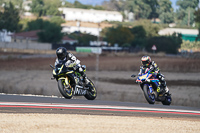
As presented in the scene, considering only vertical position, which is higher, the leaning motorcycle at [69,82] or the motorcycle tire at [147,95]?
the leaning motorcycle at [69,82]

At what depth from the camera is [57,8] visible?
176000 mm

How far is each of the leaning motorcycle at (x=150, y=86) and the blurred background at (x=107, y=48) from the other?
5.44 m

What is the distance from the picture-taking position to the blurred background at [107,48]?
118 ft

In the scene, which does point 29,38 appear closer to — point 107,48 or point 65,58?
point 107,48

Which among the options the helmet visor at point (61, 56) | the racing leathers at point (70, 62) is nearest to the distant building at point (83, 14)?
the racing leathers at point (70, 62)

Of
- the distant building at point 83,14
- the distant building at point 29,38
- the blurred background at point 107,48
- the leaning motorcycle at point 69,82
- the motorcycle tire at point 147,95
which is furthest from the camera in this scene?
the distant building at point 83,14

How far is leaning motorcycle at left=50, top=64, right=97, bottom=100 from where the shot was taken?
15.7 meters

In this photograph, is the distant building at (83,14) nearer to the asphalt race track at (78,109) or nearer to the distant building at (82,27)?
the distant building at (82,27)

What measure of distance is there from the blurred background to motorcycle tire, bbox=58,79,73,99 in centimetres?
879

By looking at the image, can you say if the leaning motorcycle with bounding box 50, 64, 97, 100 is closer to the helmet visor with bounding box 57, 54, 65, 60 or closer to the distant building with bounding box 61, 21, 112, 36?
the helmet visor with bounding box 57, 54, 65, 60

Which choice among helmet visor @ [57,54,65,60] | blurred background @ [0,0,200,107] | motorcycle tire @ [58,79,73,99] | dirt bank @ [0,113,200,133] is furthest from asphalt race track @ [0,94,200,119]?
blurred background @ [0,0,200,107]

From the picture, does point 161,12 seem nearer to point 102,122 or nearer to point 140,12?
point 140,12

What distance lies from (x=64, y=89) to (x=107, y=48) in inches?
2940

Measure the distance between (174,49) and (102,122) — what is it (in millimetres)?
72582
